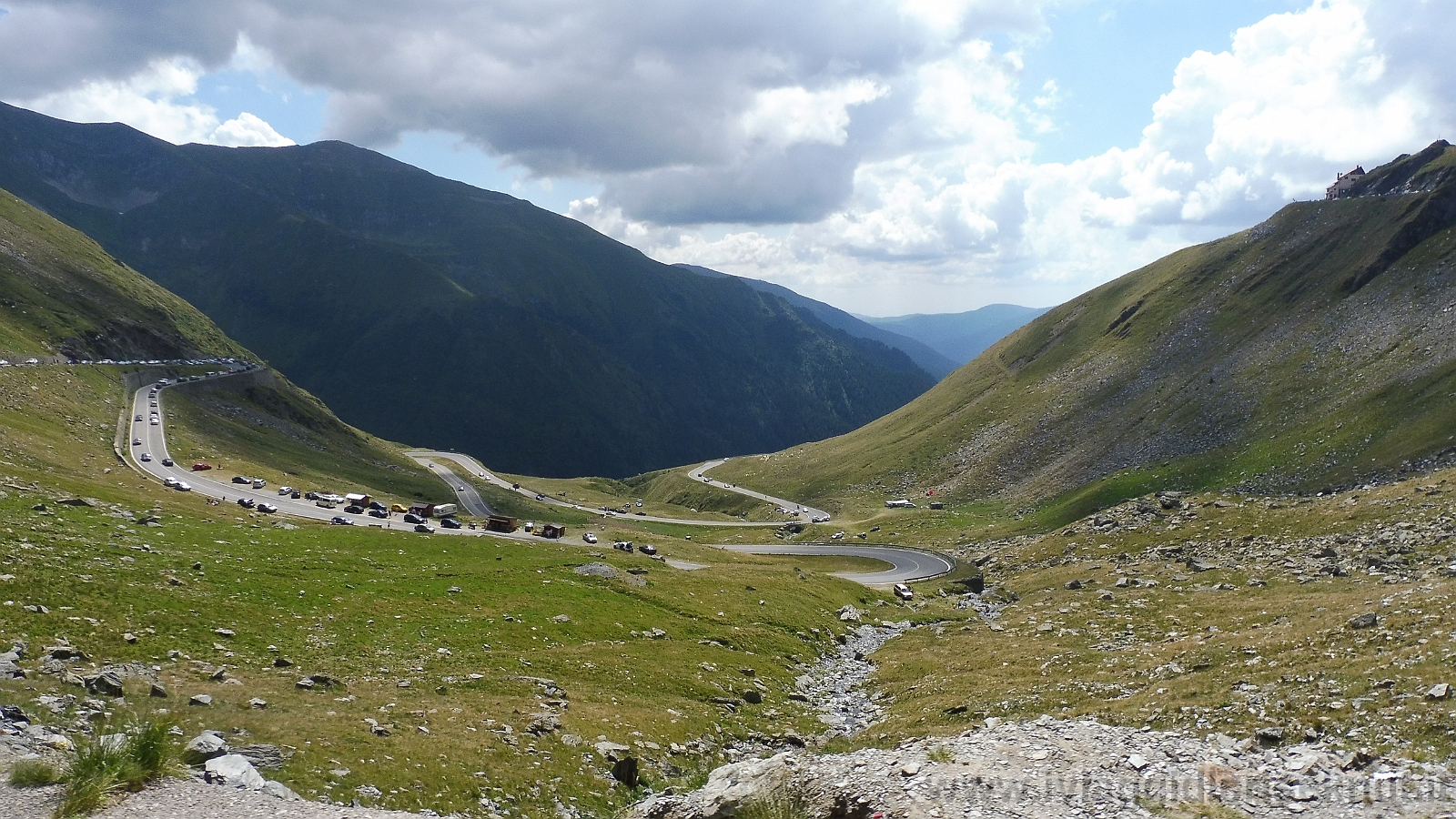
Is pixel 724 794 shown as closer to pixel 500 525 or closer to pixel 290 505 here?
pixel 500 525

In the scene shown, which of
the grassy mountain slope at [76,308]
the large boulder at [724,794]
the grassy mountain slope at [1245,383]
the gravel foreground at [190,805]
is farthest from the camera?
the grassy mountain slope at [76,308]

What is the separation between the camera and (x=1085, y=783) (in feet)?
64.8

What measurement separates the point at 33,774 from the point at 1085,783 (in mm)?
26309

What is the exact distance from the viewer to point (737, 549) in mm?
109938

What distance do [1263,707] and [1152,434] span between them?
120m

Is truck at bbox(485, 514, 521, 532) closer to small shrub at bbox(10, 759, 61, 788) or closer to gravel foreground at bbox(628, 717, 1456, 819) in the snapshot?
gravel foreground at bbox(628, 717, 1456, 819)

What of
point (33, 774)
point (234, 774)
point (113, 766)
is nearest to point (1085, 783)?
point (234, 774)

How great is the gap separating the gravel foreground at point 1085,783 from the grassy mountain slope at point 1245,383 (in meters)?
81.4

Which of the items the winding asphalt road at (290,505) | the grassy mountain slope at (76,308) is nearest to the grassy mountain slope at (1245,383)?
the winding asphalt road at (290,505)

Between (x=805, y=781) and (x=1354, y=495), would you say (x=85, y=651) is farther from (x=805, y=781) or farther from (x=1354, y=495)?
(x=1354, y=495)

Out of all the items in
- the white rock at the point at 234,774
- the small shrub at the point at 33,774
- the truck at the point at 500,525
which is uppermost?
the small shrub at the point at 33,774

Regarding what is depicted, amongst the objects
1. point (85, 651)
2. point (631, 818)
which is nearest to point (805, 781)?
point (631, 818)

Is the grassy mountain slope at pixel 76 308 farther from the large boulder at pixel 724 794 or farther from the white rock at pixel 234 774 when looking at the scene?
the large boulder at pixel 724 794

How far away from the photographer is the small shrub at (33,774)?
57.7 ft
